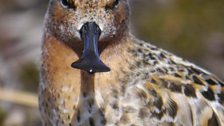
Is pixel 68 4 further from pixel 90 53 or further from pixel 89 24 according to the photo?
pixel 90 53

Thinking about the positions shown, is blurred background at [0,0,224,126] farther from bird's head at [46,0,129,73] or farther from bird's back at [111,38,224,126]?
bird's head at [46,0,129,73]

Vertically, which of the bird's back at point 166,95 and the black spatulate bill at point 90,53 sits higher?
the black spatulate bill at point 90,53

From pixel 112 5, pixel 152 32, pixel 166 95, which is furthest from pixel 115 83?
pixel 152 32

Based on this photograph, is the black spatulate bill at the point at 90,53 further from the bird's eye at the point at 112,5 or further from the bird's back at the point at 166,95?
the bird's back at the point at 166,95

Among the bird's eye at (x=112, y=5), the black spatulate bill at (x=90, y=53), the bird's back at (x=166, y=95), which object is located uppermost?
the bird's eye at (x=112, y=5)

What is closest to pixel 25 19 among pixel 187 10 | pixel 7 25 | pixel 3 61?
pixel 7 25

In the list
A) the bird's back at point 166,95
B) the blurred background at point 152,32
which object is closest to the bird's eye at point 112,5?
the bird's back at point 166,95
